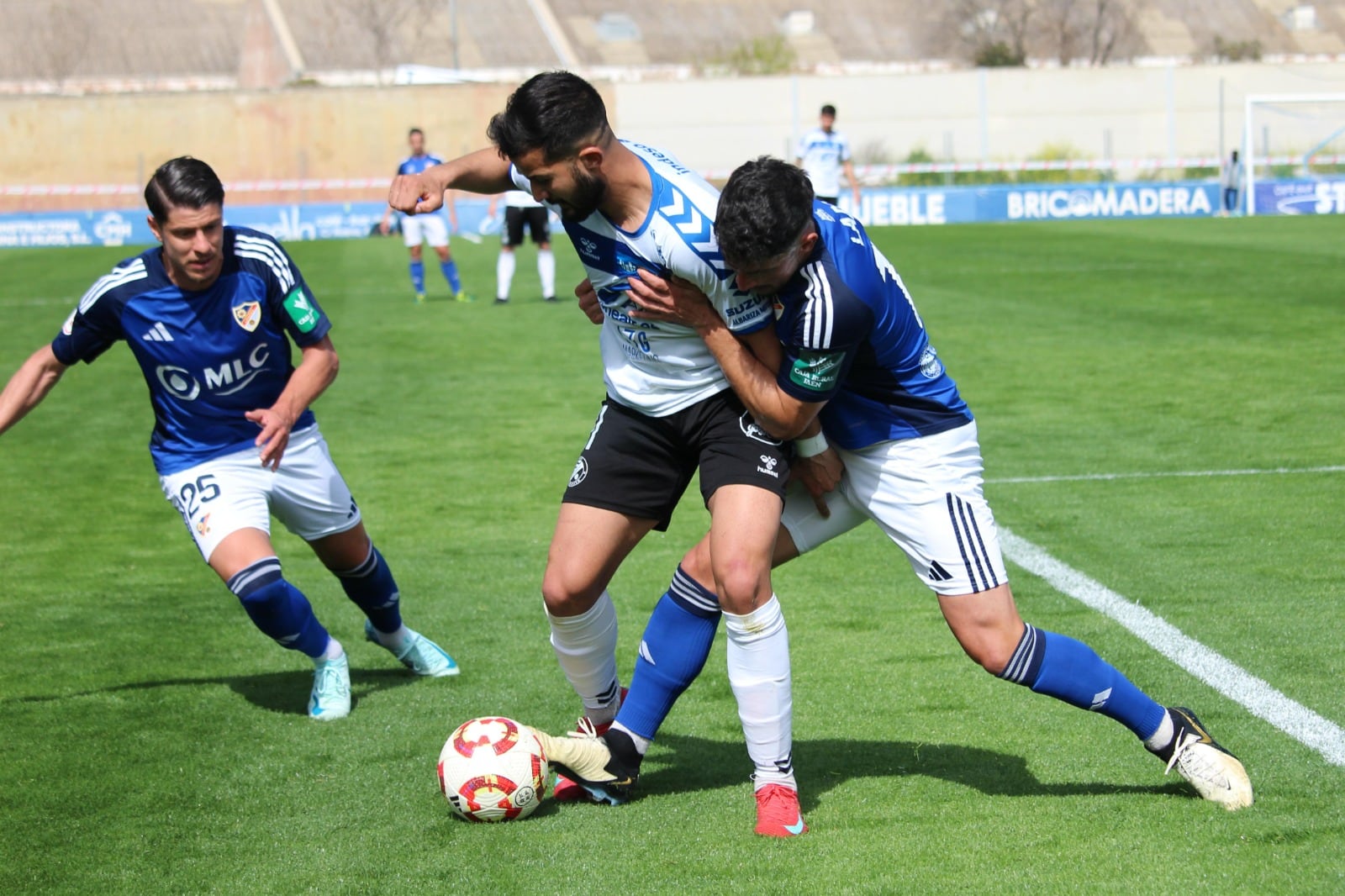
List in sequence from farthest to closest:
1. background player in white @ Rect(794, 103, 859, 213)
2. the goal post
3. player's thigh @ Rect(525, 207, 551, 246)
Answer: the goal post < background player in white @ Rect(794, 103, 859, 213) < player's thigh @ Rect(525, 207, 551, 246)

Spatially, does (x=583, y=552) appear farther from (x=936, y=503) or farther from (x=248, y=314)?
(x=248, y=314)

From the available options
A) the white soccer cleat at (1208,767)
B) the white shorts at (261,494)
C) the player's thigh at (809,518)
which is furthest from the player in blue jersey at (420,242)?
the white soccer cleat at (1208,767)

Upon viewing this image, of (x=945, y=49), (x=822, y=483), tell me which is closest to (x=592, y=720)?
(x=822, y=483)

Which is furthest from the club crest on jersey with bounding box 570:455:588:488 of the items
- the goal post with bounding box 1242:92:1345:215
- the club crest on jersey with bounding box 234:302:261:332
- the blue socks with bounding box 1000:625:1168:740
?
the goal post with bounding box 1242:92:1345:215

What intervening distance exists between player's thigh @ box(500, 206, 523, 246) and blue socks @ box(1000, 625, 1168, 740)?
48.1ft

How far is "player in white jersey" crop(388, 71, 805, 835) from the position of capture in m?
3.75

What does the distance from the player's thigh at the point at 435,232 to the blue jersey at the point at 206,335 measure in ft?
47.9

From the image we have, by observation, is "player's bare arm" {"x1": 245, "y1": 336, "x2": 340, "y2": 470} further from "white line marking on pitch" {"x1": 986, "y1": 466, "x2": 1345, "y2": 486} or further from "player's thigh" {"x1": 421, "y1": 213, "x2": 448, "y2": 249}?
"player's thigh" {"x1": 421, "y1": 213, "x2": 448, "y2": 249}

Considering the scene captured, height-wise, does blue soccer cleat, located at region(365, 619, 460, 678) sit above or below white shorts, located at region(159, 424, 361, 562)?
below

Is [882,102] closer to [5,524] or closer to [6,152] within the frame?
[6,152]

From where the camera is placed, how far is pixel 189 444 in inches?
204

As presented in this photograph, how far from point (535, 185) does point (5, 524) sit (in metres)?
5.79

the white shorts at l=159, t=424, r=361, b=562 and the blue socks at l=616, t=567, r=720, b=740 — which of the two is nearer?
the blue socks at l=616, t=567, r=720, b=740

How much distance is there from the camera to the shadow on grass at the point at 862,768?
409 cm
